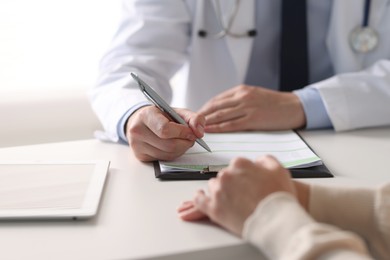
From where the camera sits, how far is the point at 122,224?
74cm

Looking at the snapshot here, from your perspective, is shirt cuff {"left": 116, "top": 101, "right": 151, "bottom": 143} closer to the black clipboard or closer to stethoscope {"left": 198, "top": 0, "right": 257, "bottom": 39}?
the black clipboard

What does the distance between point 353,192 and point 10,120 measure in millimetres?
1093

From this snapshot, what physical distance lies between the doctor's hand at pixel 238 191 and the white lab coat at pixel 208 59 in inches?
18.1

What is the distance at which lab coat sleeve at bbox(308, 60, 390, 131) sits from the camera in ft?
3.84

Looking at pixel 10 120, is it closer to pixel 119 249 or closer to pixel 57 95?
pixel 57 95

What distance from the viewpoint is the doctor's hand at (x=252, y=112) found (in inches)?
44.4

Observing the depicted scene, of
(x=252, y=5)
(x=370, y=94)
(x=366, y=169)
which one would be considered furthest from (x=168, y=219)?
(x=252, y=5)

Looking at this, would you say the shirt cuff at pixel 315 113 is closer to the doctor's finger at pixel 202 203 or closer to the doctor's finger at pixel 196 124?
the doctor's finger at pixel 196 124

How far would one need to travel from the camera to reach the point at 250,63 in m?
1.51

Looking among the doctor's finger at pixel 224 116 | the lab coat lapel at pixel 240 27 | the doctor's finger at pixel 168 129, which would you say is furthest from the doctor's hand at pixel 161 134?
the lab coat lapel at pixel 240 27

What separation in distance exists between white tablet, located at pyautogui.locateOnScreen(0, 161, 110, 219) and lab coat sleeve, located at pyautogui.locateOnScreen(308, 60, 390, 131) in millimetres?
498

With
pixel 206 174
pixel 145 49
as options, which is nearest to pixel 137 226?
pixel 206 174

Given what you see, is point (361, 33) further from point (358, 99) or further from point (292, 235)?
point (292, 235)

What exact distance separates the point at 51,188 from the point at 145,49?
0.60 meters
